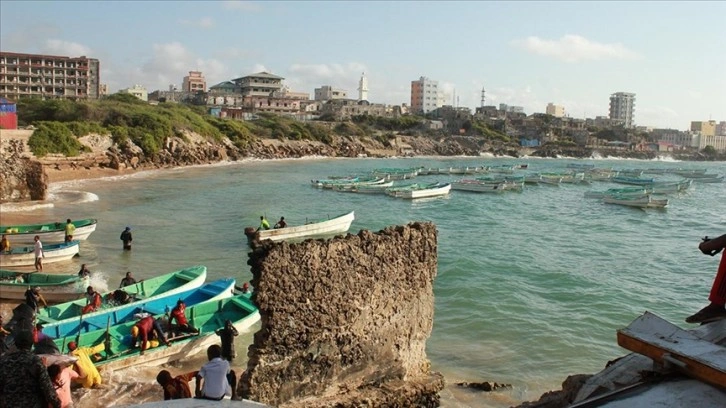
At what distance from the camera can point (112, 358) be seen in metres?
11.9

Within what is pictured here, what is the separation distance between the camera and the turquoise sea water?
14320mm

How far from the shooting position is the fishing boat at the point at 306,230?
2592 cm

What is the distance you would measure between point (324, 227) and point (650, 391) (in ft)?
81.2

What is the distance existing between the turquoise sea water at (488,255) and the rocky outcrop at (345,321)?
8.88 feet

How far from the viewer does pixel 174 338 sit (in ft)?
42.5

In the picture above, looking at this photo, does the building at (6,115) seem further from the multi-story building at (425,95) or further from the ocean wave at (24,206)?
the multi-story building at (425,95)

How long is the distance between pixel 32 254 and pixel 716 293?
2066 cm

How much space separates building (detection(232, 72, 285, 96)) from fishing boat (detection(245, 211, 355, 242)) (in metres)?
106

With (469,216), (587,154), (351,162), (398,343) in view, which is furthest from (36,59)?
(587,154)

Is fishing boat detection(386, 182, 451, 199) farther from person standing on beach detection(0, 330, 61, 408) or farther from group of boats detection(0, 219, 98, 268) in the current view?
person standing on beach detection(0, 330, 61, 408)

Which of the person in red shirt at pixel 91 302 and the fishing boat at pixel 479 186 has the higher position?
the fishing boat at pixel 479 186

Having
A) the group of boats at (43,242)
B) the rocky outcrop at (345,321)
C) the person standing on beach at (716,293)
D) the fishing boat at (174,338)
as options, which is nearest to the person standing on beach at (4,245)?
the group of boats at (43,242)

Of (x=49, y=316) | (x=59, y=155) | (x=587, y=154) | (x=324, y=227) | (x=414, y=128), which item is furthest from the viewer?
(x=587, y=154)

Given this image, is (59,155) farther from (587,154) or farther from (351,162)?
(587,154)
